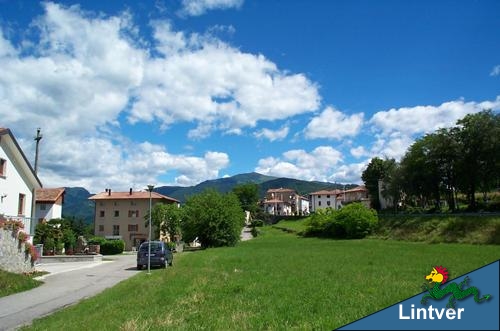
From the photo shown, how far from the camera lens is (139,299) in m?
13.6

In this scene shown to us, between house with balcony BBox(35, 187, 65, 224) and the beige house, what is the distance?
30.9 m

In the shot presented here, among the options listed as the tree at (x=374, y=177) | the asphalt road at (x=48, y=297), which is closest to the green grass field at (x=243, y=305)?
the asphalt road at (x=48, y=297)

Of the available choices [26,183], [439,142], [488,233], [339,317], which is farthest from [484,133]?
[339,317]

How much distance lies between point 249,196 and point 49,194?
93710mm

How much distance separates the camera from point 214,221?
57031 mm

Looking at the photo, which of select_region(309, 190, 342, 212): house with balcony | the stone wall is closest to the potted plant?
the stone wall

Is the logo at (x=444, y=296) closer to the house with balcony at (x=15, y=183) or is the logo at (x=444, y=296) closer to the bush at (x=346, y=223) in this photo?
the house with balcony at (x=15, y=183)

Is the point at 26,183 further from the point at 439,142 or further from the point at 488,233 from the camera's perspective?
the point at 439,142

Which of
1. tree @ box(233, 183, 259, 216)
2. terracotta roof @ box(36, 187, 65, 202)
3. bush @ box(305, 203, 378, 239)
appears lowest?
bush @ box(305, 203, 378, 239)

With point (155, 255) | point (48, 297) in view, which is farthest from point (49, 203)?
point (48, 297)

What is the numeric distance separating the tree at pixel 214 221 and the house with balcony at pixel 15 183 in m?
24.2

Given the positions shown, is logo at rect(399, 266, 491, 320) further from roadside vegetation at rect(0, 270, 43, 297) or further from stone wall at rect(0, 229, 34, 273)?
stone wall at rect(0, 229, 34, 273)

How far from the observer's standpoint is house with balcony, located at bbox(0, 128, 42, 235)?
3127 centimetres

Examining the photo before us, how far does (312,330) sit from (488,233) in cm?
4662
